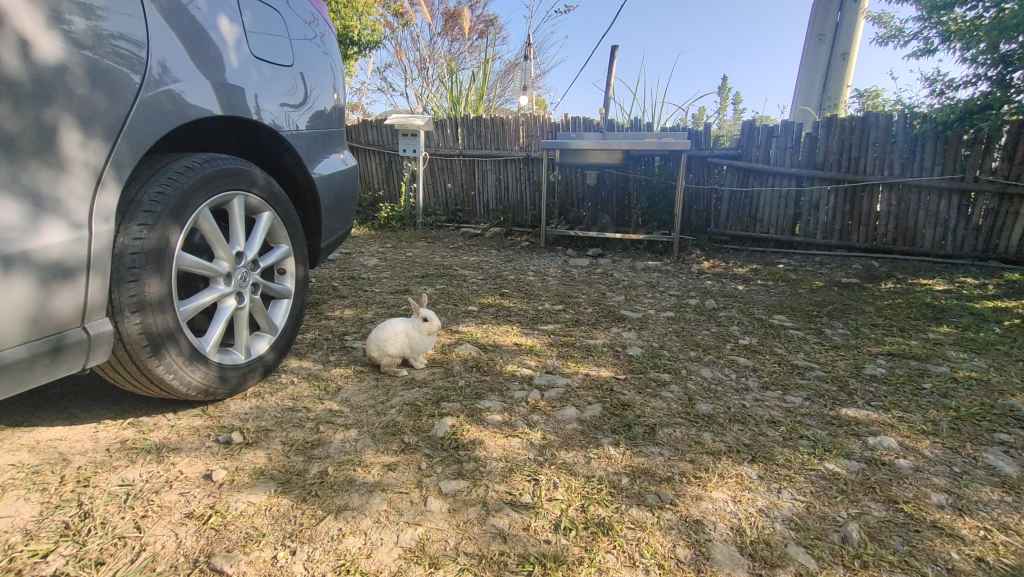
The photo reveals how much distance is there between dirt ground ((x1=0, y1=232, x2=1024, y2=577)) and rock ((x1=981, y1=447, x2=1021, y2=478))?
→ 0.05 ft

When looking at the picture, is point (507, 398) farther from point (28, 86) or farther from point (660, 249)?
point (660, 249)

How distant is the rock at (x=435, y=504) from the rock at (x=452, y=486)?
0.04 metres

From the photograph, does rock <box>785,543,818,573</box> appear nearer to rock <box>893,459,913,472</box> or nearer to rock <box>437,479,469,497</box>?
rock <box>893,459,913,472</box>

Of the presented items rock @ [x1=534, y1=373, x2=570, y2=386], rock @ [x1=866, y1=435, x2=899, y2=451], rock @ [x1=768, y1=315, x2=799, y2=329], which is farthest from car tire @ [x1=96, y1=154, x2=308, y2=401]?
rock @ [x1=768, y1=315, x2=799, y2=329]

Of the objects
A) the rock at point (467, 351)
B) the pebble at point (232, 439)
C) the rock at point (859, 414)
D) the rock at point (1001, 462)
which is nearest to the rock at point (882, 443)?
the rock at point (859, 414)

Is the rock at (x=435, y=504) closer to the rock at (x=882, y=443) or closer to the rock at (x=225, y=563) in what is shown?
the rock at (x=225, y=563)

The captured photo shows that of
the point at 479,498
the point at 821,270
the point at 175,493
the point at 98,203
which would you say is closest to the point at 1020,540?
the point at 479,498

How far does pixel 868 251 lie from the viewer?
18.7ft

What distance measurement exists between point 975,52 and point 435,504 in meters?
6.09

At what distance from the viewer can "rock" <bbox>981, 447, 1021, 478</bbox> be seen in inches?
76.4

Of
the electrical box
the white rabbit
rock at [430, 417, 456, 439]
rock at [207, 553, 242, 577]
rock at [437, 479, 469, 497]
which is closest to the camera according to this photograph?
→ rock at [207, 553, 242, 577]

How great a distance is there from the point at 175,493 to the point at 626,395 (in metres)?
1.81

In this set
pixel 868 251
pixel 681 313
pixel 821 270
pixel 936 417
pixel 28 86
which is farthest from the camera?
pixel 868 251

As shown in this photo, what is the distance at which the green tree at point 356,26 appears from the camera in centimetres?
1098
